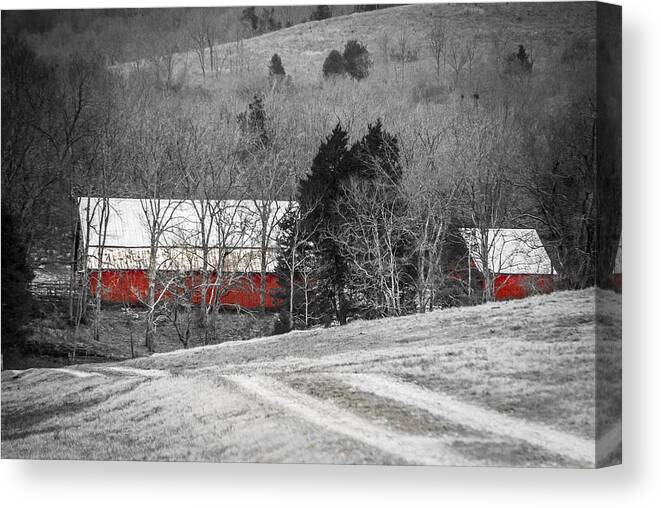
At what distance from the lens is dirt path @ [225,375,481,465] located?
15812mm

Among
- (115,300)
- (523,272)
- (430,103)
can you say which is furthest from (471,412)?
(115,300)

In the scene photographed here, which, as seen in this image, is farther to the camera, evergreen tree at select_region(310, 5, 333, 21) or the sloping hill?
evergreen tree at select_region(310, 5, 333, 21)

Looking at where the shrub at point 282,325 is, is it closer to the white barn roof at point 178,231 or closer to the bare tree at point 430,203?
the white barn roof at point 178,231

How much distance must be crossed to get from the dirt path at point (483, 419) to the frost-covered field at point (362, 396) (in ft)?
0.05

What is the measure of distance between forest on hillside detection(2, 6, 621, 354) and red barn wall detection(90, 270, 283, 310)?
10.1 inches

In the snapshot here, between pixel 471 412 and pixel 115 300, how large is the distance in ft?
19.9

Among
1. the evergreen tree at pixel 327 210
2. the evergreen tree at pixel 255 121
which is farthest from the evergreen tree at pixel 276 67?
the evergreen tree at pixel 327 210

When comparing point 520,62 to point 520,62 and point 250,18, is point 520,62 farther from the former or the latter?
point 250,18

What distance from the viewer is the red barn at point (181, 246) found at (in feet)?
58.5

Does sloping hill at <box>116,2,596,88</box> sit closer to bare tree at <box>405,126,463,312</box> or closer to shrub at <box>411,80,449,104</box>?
shrub at <box>411,80,449,104</box>

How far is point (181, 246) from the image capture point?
58.9ft

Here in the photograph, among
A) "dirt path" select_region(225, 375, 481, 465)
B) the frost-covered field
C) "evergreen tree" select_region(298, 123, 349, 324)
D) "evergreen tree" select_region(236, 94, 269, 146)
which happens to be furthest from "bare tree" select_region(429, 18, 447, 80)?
"dirt path" select_region(225, 375, 481, 465)

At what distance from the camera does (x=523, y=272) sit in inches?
671

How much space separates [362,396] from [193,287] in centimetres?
344
